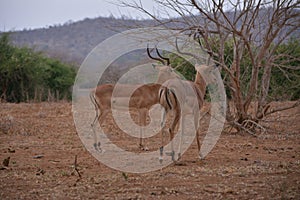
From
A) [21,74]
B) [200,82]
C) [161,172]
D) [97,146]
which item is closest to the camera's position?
[161,172]

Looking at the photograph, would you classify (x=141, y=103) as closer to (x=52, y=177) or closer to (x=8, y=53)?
(x=52, y=177)

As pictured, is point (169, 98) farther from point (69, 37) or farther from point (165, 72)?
point (69, 37)

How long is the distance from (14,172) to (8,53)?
17.4m

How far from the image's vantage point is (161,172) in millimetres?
6832

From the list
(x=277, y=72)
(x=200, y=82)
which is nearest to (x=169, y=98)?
(x=200, y=82)

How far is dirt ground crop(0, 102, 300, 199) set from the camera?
18.4ft

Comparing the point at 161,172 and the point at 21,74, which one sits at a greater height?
the point at 21,74

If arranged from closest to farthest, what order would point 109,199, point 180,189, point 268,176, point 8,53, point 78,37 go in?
point 109,199 < point 180,189 < point 268,176 < point 8,53 < point 78,37

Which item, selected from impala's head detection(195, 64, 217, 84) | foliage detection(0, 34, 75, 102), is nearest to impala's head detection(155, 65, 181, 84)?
impala's head detection(195, 64, 217, 84)

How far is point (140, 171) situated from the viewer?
693 centimetres

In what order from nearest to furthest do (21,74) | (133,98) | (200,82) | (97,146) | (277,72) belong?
(200,82) < (97,146) < (133,98) < (277,72) < (21,74)

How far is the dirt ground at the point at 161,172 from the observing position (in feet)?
18.4

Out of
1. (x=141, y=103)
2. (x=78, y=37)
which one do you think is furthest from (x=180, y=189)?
(x=78, y=37)

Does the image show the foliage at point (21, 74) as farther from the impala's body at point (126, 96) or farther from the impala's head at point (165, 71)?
the impala's head at point (165, 71)
